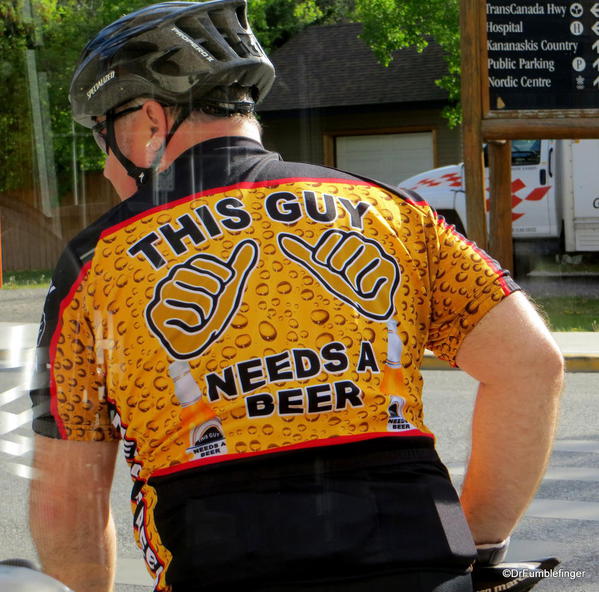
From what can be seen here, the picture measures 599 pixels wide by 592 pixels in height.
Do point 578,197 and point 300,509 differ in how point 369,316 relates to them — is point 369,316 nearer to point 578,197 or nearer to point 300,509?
point 300,509

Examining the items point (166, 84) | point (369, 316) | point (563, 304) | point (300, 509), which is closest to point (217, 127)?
point (166, 84)

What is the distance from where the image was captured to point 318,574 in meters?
1.31

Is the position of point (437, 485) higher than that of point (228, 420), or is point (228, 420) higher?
point (228, 420)

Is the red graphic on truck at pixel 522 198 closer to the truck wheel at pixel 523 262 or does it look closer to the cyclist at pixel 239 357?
the truck wheel at pixel 523 262

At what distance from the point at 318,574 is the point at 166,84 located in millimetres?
678

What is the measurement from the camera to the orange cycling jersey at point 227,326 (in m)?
1.38

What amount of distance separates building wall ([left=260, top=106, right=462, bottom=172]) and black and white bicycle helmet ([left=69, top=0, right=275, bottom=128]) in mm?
158

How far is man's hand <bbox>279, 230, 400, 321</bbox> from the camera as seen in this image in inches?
56.4

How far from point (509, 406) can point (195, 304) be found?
0.49 metres

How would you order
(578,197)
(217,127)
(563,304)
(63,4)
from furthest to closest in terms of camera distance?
(578,197) → (563,304) → (217,127) → (63,4)

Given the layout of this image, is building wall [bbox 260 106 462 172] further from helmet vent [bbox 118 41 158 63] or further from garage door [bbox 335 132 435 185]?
helmet vent [bbox 118 41 158 63]

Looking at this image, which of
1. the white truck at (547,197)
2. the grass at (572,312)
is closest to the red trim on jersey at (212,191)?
the grass at (572,312)

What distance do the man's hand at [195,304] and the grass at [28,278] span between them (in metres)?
0.19

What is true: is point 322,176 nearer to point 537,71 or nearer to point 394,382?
point 394,382
